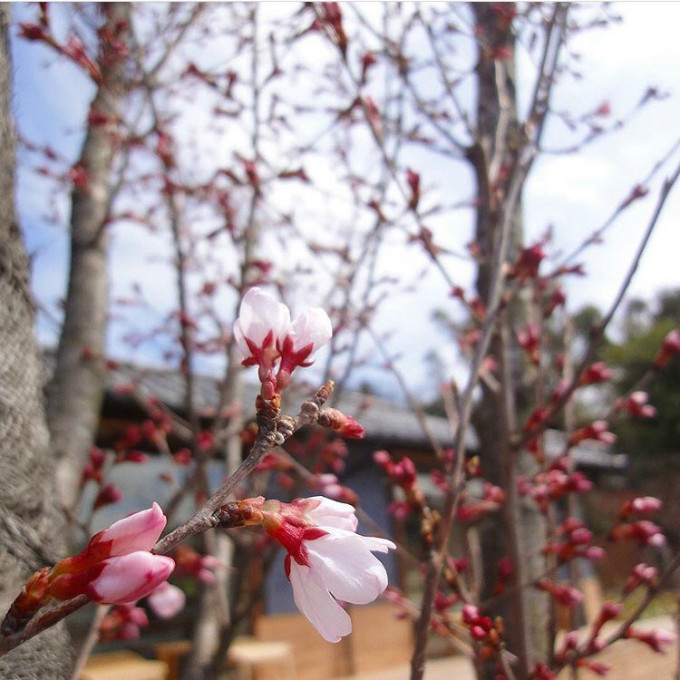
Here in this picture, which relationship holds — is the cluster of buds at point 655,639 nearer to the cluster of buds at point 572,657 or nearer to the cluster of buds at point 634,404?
the cluster of buds at point 572,657

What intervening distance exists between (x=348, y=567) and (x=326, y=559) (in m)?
0.02

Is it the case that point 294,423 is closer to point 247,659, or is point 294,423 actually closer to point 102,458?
point 102,458

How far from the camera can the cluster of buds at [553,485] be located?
5.66 feet

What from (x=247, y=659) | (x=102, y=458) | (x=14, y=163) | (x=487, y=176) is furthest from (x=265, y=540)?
(x=247, y=659)

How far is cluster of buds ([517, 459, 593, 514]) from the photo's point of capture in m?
1.73

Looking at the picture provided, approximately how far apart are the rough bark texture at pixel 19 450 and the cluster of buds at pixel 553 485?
4.04 ft

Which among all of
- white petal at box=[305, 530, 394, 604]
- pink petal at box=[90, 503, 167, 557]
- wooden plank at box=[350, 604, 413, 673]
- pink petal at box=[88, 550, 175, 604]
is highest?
pink petal at box=[90, 503, 167, 557]

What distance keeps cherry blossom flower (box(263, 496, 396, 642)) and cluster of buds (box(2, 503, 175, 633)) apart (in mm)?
105

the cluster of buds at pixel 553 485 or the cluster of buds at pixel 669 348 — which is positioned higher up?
the cluster of buds at pixel 669 348

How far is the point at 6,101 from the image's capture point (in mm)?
1051

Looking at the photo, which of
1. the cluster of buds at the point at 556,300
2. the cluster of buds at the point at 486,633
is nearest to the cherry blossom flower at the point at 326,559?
the cluster of buds at the point at 486,633

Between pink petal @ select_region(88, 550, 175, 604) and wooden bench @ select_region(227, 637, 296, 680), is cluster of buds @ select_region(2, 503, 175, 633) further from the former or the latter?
wooden bench @ select_region(227, 637, 296, 680)

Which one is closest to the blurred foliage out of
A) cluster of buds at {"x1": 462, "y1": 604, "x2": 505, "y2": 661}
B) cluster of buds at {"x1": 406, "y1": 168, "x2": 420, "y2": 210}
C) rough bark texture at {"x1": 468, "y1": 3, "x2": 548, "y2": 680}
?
rough bark texture at {"x1": 468, "y1": 3, "x2": 548, "y2": 680}

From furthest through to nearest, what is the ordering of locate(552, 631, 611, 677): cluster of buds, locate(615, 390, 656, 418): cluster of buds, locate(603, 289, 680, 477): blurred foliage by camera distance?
locate(603, 289, 680, 477): blurred foliage, locate(615, 390, 656, 418): cluster of buds, locate(552, 631, 611, 677): cluster of buds
